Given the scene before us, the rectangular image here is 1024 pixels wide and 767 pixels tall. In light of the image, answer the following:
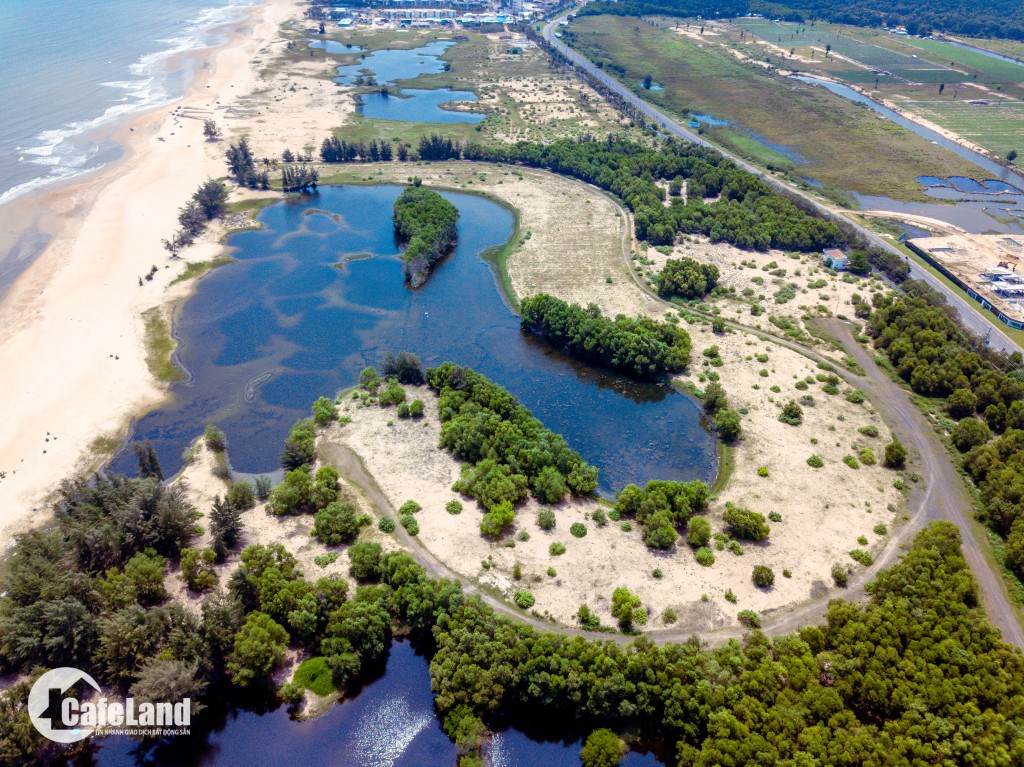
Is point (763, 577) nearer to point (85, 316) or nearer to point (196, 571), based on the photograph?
point (196, 571)

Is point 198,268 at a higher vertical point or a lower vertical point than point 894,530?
higher

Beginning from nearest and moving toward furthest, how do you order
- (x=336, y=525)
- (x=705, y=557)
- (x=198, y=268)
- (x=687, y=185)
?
(x=705, y=557) < (x=336, y=525) < (x=198, y=268) < (x=687, y=185)

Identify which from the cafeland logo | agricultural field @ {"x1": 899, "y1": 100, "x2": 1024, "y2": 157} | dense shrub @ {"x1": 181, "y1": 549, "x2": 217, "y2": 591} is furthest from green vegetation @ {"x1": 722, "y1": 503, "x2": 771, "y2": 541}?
agricultural field @ {"x1": 899, "y1": 100, "x2": 1024, "y2": 157}

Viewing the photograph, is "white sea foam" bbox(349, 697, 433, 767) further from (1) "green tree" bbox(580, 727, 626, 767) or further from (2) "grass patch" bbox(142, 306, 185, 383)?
(2) "grass patch" bbox(142, 306, 185, 383)

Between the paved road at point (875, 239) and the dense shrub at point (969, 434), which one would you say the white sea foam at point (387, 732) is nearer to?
the dense shrub at point (969, 434)

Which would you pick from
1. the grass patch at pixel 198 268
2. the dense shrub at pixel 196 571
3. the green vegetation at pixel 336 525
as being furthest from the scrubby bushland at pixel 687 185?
the dense shrub at pixel 196 571

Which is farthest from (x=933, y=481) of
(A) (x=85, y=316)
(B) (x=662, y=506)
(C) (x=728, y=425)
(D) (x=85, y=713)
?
(A) (x=85, y=316)

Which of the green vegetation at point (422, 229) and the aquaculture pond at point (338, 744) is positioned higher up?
the green vegetation at point (422, 229)
